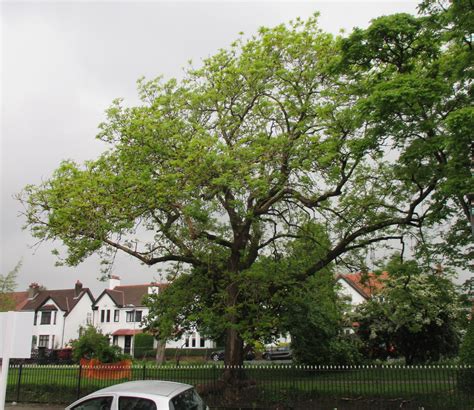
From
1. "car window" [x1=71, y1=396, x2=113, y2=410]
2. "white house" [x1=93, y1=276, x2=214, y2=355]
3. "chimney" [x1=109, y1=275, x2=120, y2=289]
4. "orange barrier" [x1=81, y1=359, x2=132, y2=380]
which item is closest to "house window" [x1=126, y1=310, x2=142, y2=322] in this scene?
"white house" [x1=93, y1=276, x2=214, y2=355]

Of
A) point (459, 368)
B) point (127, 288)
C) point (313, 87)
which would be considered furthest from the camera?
point (127, 288)

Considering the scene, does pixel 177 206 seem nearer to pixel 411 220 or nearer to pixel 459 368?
pixel 411 220

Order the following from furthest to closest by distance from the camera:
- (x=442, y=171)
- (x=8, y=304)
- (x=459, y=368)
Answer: (x=8, y=304), (x=459, y=368), (x=442, y=171)

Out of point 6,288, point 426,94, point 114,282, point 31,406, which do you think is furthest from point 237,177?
point 114,282

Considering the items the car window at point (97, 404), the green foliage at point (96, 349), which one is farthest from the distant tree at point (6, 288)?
the car window at point (97, 404)

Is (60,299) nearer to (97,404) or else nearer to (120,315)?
(120,315)

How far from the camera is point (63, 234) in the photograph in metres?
14.2

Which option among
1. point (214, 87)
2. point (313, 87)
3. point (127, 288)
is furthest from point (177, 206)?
point (127, 288)

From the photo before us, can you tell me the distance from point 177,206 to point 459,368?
975 cm

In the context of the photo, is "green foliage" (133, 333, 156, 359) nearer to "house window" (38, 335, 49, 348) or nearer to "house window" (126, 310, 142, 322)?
"house window" (126, 310, 142, 322)

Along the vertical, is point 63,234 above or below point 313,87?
below

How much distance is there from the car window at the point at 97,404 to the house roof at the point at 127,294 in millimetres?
49607

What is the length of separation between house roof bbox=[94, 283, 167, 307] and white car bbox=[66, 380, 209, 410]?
49.7 metres

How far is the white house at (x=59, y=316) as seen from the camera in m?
56.0
